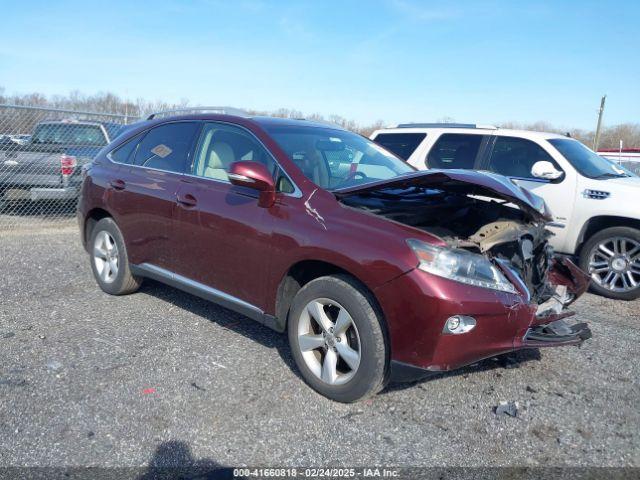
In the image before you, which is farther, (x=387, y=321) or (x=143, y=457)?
(x=387, y=321)

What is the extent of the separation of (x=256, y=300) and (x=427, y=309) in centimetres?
133

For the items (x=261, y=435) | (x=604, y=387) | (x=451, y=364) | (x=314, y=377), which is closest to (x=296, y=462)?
Result: (x=261, y=435)

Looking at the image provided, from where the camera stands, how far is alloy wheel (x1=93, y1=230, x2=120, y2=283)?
507 cm

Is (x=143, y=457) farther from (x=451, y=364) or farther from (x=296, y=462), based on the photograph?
(x=451, y=364)

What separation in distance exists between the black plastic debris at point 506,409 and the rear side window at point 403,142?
4.30 m

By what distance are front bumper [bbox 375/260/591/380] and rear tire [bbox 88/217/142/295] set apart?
2.86 meters

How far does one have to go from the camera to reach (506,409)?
3.30 m

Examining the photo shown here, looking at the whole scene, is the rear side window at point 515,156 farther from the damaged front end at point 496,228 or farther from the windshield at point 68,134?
the windshield at point 68,134

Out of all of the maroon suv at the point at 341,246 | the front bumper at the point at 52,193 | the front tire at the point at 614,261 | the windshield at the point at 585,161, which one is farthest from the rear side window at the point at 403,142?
the front bumper at the point at 52,193

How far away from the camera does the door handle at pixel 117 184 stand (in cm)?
483

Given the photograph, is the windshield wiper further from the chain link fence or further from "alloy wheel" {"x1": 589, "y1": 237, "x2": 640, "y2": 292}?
the chain link fence

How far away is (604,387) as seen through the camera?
3.67m

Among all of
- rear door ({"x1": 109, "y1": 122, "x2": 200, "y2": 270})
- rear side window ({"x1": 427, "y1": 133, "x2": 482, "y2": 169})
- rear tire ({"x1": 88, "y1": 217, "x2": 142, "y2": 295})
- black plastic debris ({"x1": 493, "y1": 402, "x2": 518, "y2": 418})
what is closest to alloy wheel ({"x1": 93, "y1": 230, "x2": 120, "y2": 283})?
rear tire ({"x1": 88, "y1": 217, "x2": 142, "y2": 295})

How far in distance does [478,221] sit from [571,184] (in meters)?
2.86
